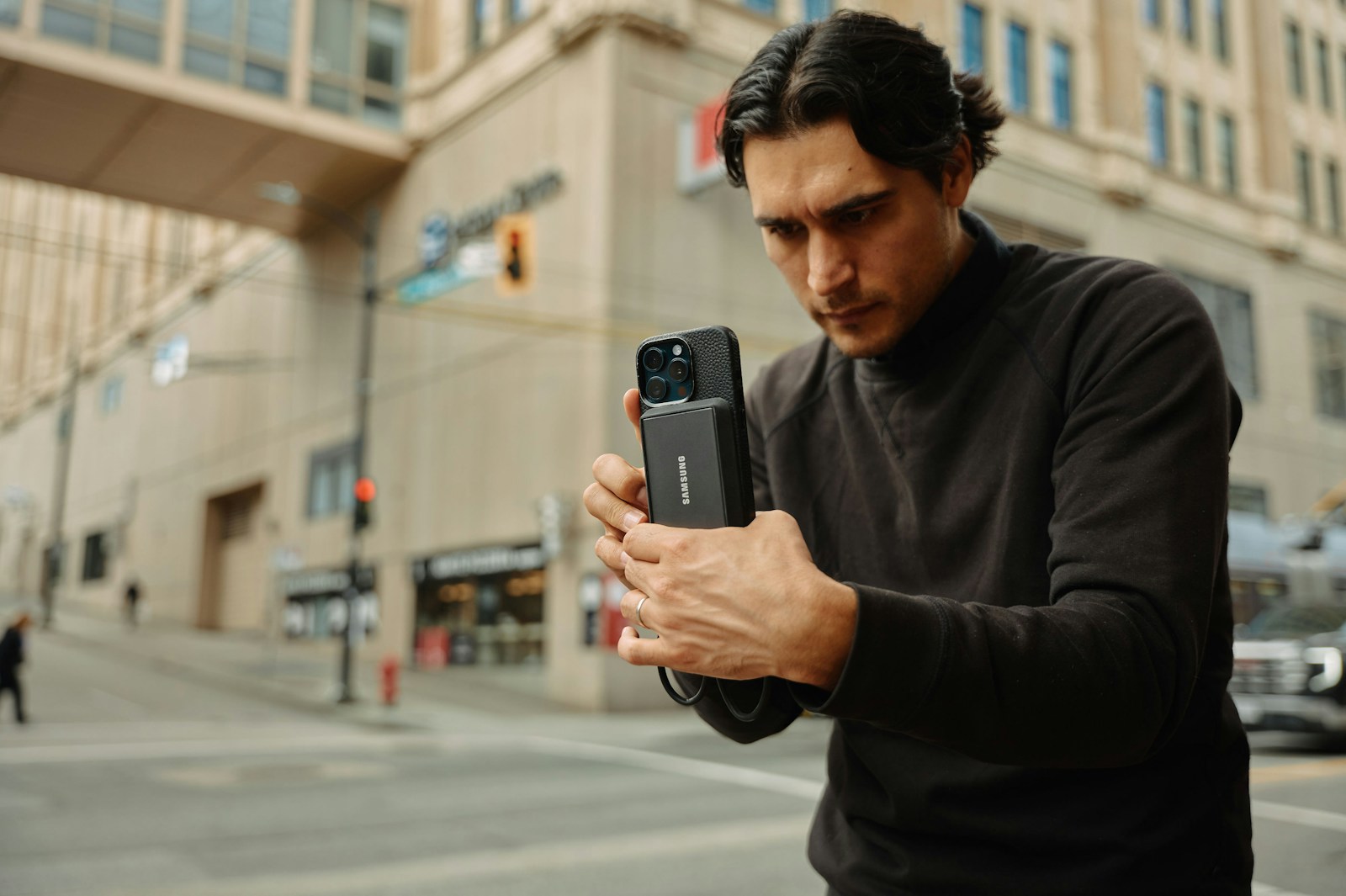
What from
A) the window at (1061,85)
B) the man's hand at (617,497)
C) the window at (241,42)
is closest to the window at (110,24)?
the window at (241,42)

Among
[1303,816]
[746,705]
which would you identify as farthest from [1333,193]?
[746,705]

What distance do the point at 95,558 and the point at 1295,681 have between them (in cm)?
4641

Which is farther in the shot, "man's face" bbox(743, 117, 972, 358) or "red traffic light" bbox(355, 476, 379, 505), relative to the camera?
"red traffic light" bbox(355, 476, 379, 505)

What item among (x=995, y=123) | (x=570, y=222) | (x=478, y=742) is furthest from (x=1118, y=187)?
(x=995, y=123)

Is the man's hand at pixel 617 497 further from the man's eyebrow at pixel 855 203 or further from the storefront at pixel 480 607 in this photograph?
the storefront at pixel 480 607

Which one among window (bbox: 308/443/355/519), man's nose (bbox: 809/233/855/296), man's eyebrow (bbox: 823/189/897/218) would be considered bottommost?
man's nose (bbox: 809/233/855/296)

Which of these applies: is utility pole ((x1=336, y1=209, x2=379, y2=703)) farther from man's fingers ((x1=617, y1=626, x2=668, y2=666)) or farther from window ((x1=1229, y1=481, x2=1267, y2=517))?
window ((x1=1229, y1=481, x2=1267, y2=517))

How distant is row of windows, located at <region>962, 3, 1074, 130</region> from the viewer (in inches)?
1020

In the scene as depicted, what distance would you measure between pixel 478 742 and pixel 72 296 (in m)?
45.8

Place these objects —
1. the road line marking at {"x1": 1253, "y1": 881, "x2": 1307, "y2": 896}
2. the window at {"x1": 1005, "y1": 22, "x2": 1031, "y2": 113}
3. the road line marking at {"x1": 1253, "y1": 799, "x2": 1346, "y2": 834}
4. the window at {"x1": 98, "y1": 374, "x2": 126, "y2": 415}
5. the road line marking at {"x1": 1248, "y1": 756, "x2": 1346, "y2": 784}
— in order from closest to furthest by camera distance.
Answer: the road line marking at {"x1": 1253, "y1": 881, "x2": 1307, "y2": 896} < the road line marking at {"x1": 1253, "y1": 799, "x2": 1346, "y2": 834} < the road line marking at {"x1": 1248, "y1": 756, "x2": 1346, "y2": 784} < the window at {"x1": 1005, "y1": 22, "x2": 1031, "y2": 113} < the window at {"x1": 98, "y1": 374, "x2": 126, "y2": 415}

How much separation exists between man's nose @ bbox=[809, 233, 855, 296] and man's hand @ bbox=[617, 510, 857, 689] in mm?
471

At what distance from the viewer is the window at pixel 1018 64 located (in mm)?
26875

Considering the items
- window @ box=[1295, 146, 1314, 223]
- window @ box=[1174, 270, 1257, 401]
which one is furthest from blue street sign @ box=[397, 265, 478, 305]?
window @ box=[1295, 146, 1314, 223]

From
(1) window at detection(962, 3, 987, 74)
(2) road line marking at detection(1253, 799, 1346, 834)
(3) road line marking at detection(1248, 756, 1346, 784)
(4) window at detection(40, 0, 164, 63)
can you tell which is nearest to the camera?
(2) road line marking at detection(1253, 799, 1346, 834)
